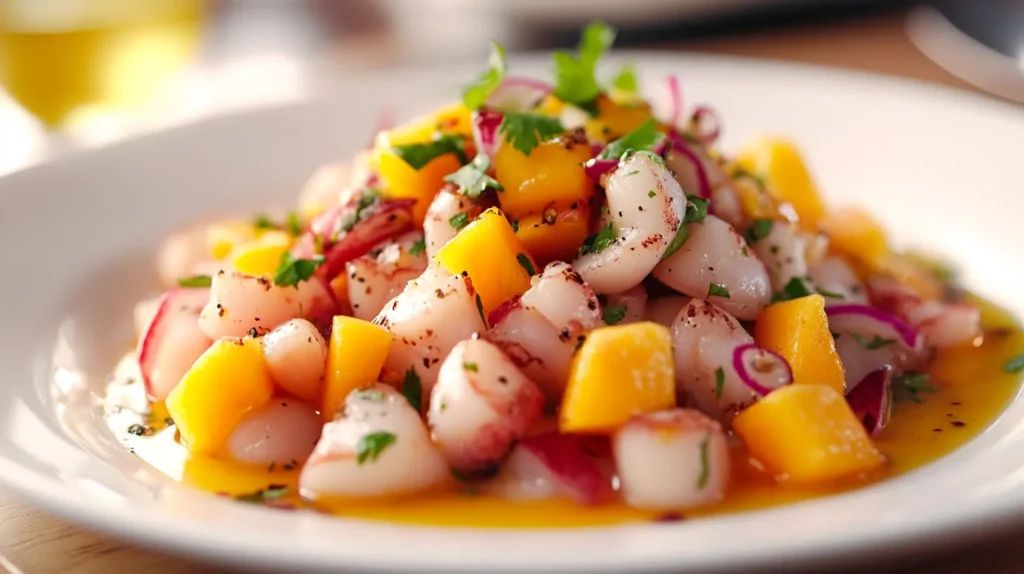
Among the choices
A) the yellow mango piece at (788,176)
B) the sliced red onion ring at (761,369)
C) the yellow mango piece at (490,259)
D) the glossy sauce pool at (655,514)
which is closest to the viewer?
the glossy sauce pool at (655,514)

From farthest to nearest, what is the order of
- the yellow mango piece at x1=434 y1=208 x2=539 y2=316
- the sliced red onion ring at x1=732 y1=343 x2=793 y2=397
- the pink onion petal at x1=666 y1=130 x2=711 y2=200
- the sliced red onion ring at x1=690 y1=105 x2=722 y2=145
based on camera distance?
1. the sliced red onion ring at x1=690 y1=105 x2=722 y2=145
2. the pink onion petal at x1=666 y1=130 x2=711 y2=200
3. the yellow mango piece at x1=434 y1=208 x2=539 y2=316
4. the sliced red onion ring at x1=732 y1=343 x2=793 y2=397

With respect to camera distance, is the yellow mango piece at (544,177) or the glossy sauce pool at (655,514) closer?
the glossy sauce pool at (655,514)

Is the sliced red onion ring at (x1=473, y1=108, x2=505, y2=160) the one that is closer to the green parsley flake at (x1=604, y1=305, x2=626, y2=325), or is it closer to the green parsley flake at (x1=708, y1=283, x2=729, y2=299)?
the green parsley flake at (x1=604, y1=305, x2=626, y2=325)

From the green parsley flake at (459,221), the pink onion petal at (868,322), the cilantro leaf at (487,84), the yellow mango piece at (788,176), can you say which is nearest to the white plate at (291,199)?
the pink onion petal at (868,322)

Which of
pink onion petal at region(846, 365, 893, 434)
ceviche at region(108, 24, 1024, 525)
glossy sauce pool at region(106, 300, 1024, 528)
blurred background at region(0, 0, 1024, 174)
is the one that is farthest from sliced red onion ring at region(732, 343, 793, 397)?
blurred background at region(0, 0, 1024, 174)

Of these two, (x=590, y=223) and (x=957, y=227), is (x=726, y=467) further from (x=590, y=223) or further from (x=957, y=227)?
(x=957, y=227)

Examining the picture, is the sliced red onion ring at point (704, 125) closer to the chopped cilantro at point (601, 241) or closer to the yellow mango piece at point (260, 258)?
the chopped cilantro at point (601, 241)
